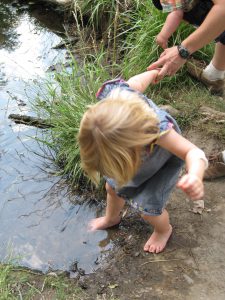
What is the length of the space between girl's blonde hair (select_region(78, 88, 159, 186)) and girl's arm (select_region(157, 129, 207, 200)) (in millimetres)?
86

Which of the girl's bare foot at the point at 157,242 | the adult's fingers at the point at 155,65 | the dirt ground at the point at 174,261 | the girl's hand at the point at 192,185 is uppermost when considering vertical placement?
the adult's fingers at the point at 155,65

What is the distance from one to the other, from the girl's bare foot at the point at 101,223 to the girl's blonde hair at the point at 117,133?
97 cm

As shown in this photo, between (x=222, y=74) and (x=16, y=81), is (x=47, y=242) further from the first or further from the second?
(x=16, y=81)

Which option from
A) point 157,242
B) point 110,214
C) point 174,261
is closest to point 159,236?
point 157,242

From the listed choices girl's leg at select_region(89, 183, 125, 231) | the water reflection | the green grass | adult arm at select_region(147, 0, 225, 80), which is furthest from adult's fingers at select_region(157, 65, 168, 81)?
the water reflection

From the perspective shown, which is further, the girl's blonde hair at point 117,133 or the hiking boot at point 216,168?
the hiking boot at point 216,168

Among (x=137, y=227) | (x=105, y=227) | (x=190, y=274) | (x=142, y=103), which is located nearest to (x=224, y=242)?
(x=190, y=274)

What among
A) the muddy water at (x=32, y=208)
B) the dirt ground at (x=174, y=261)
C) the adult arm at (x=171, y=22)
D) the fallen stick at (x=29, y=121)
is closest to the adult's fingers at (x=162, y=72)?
the adult arm at (x=171, y=22)

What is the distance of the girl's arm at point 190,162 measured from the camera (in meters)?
1.57

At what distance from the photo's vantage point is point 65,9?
5844 millimetres

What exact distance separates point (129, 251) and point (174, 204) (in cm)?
46

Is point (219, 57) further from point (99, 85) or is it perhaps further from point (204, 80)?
point (99, 85)

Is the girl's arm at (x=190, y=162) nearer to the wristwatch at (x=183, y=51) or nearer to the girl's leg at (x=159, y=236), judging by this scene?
the girl's leg at (x=159, y=236)

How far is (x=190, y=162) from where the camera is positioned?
5.57 ft
